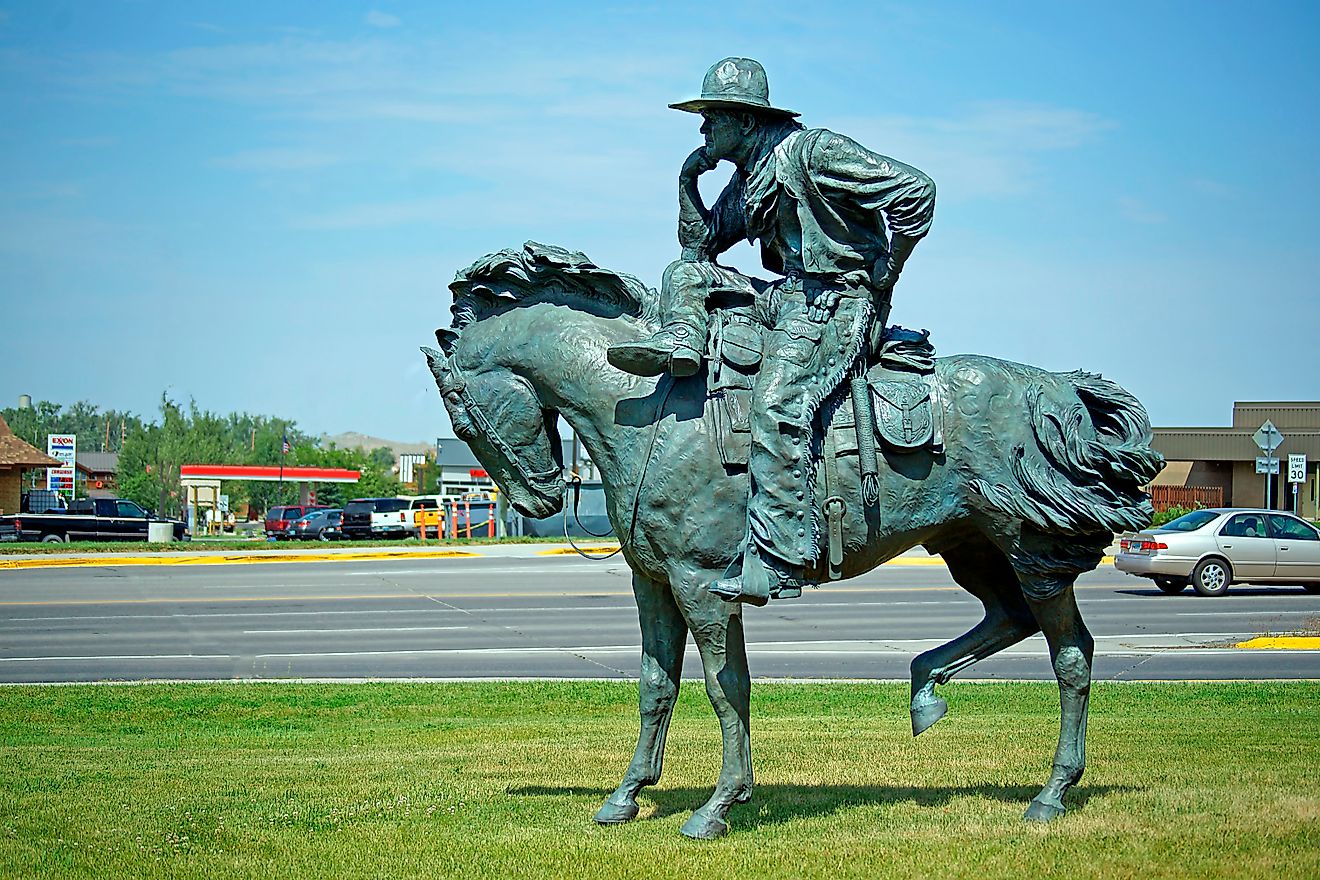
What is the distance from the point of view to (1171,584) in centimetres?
2416

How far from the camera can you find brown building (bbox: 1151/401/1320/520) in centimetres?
4916

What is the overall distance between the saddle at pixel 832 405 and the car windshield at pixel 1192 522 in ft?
61.0

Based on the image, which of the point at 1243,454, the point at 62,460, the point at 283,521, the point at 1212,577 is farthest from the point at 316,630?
the point at 62,460

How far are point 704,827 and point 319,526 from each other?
4704cm

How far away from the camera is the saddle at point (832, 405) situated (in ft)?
21.9

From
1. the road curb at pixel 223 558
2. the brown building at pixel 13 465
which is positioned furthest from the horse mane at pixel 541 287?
the brown building at pixel 13 465

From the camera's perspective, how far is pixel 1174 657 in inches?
607

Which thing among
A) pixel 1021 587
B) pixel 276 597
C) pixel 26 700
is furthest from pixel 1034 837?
pixel 276 597

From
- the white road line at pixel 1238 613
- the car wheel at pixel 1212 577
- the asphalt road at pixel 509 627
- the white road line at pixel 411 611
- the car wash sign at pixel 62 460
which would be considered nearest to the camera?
the asphalt road at pixel 509 627

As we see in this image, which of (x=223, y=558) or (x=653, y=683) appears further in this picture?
(x=223, y=558)

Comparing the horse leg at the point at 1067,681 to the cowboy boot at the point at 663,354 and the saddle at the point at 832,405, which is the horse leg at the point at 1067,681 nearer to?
the saddle at the point at 832,405

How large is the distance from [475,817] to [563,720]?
396cm

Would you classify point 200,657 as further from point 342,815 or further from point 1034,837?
point 1034,837

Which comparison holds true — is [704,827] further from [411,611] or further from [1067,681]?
[411,611]
